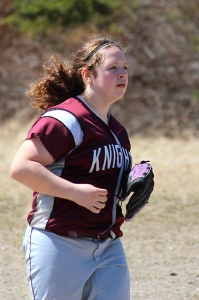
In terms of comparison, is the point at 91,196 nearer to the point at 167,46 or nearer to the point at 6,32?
the point at 167,46

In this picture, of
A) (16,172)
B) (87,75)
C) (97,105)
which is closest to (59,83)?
(87,75)

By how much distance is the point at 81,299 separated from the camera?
109 inches

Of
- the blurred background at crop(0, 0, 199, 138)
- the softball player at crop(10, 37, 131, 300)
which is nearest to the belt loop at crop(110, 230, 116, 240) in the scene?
the softball player at crop(10, 37, 131, 300)

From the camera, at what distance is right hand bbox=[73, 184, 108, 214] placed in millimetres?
2621

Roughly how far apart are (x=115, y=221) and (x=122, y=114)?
32.4ft

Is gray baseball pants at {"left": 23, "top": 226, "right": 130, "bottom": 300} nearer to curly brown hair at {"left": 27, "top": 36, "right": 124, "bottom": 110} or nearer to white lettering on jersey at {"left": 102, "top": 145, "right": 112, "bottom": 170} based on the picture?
white lettering on jersey at {"left": 102, "top": 145, "right": 112, "bottom": 170}

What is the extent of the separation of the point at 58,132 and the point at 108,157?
0.29 metres

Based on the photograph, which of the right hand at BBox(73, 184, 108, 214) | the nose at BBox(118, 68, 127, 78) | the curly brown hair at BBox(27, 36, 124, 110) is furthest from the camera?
the curly brown hair at BBox(27, 36, 124, 110)

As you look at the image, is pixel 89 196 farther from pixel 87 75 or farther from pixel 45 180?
pixel 87 75

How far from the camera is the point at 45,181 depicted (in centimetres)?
263

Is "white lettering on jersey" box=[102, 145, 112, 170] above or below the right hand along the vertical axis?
above

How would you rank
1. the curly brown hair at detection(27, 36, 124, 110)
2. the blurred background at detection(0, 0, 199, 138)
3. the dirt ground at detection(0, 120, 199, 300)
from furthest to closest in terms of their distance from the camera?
1. the blurred background at detection(0, 0, 199, 138)
2. the dirt ground at detection(0, 120, 199, 300)
3. the curly brown hair at detection(27, 36, 124, 110)

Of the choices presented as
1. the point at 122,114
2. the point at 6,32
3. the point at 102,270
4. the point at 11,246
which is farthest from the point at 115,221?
the point at 6,32

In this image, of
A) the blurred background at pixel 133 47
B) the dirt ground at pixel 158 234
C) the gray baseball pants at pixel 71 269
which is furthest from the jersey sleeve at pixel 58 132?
the blurred background at pixel 133 47
